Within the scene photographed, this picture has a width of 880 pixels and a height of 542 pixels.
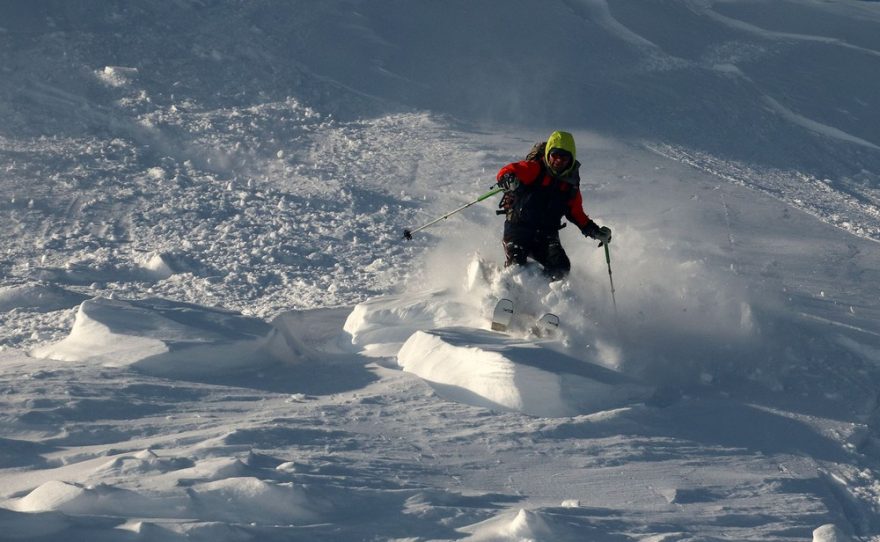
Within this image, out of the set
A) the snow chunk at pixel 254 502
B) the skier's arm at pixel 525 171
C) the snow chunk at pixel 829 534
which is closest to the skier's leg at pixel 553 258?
the skier's arm at pixel 525 171

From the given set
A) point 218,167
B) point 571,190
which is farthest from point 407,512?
point 218,167

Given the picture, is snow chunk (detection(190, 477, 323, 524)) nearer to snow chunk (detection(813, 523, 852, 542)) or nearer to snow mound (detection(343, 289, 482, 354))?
snow chunk (detection(813, 523, 852, 542))

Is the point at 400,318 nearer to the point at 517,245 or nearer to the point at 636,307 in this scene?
the point at 517,245

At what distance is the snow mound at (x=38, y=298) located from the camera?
941cm

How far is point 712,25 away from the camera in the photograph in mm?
18781

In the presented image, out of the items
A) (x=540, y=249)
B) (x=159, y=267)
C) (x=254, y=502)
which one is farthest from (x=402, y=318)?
(x=254, y=502)

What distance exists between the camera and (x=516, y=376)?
22.7ft

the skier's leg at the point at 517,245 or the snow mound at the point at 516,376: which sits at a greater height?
the skier's leg at the point at 517,245

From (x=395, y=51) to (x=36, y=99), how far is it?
5.06 metres

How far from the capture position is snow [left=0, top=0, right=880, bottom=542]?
5727 millimetres

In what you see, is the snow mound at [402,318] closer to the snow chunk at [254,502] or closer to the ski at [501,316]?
the ski at [501,316]

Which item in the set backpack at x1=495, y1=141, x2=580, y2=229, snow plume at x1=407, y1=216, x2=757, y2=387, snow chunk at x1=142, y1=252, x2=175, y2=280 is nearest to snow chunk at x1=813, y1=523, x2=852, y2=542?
snow plume at x1=407, y1=216, x2=757, y2=387

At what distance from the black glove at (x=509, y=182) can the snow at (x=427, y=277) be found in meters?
0.68

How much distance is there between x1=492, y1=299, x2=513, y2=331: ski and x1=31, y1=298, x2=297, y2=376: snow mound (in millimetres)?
1535
